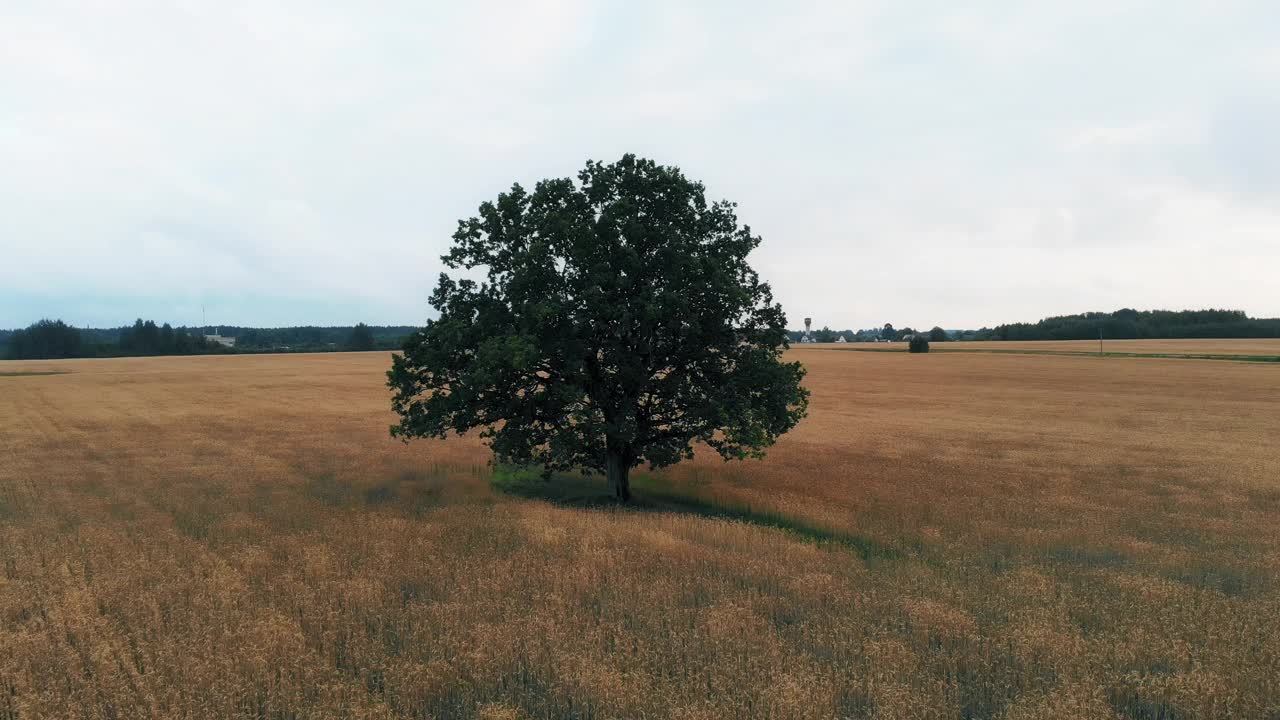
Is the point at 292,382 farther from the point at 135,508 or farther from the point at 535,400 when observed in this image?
the point at 535,400

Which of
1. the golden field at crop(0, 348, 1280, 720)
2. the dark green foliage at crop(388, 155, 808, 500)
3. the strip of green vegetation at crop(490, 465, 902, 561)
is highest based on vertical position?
the dark green foliage at crop(388, 155, 808, 500)

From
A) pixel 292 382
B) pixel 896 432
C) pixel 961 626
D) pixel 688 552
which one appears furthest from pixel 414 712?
Result: pixel 292 382

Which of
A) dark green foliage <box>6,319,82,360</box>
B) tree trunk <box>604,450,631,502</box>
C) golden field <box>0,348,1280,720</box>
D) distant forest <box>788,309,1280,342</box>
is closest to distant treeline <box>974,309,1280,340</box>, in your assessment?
distant forest <box>788,309,1280,342</box>

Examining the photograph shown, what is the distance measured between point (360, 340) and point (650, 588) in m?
191

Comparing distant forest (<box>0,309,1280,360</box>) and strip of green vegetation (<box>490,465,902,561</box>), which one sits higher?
distant forest (<box>0,309,1280,360</box>)

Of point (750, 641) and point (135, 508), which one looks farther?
point (135, 508)

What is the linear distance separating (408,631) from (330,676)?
4.99 feet

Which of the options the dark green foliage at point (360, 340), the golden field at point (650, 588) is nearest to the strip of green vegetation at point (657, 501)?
the golden field at point (650, 588)

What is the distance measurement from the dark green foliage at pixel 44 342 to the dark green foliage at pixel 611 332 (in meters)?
191

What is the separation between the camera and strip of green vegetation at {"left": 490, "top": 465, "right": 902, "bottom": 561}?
16.8 metres

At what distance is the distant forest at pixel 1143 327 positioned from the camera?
15250cm

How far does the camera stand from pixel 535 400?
820 inches

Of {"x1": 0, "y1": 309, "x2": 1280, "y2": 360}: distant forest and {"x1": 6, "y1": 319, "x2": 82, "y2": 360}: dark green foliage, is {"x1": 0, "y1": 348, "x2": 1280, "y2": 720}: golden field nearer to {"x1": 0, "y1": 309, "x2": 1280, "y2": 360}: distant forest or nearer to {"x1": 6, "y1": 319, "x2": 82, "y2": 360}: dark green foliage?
{"x1": 0, "y1": 309, "x2": 1280, "y2": 360}: distant forest

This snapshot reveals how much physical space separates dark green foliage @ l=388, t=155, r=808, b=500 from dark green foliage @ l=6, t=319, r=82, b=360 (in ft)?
627
